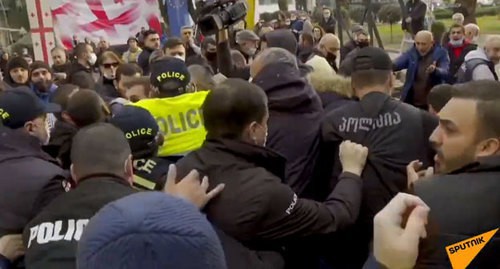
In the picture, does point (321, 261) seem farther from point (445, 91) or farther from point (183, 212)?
point (183, 212)

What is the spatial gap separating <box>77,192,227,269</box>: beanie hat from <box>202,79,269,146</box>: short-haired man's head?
5.20ft

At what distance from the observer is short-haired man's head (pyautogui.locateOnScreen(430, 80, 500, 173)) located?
2.43 m

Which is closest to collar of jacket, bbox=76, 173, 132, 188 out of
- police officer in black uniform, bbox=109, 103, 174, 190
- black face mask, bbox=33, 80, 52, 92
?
police officer in black uniform, bbox=109, 103, 174, 190

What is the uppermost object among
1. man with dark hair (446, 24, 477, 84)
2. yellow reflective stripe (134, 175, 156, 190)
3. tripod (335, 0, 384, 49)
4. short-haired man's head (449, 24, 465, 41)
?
yellow reflective stripe (134, 175, 156, 190)

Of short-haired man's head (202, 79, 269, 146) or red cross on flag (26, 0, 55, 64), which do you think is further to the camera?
red cross on flag (26, 0, 55, 64)

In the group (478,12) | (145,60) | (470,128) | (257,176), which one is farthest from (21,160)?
(478,12)

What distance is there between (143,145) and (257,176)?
3.22 ft

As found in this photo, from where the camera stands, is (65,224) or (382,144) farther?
(382,144)

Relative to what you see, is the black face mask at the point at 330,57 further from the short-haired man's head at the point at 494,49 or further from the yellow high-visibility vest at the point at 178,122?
the yellow high-visibility vest at the point at 178,122

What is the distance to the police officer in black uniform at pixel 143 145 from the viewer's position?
3484 mm

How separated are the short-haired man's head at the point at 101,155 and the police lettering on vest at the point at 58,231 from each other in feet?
0.88

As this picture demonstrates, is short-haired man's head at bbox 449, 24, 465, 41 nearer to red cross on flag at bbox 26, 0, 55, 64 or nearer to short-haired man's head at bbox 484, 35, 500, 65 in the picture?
short-haired man's head at bbox 484, 35, 500, 65

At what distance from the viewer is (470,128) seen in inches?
96.9

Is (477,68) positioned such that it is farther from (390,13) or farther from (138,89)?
(390,13)
